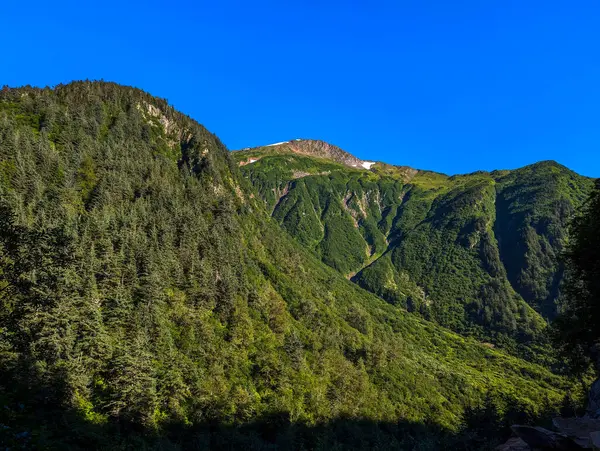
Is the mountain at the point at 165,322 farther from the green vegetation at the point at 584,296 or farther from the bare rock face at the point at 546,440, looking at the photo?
the bare rock face at the point at 546,440

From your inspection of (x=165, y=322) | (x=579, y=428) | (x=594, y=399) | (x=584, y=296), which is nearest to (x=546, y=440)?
(x=579, y=428)

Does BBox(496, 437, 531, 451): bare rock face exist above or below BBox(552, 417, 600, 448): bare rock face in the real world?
below

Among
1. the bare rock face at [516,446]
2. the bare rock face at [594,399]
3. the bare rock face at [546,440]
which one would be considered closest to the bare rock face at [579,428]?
the bare rock face at [546,440]

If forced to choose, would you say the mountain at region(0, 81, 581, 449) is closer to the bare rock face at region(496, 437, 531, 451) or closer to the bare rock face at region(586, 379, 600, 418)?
the bare rock face at region(586, 379, 600, 418)

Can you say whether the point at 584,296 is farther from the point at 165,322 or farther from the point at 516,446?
the point at 165,322

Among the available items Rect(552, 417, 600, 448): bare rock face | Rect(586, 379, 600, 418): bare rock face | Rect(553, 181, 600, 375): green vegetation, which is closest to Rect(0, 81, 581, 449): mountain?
Rect(553, 181, 600, 375): green vegetation

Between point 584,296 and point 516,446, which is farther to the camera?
point 584,296

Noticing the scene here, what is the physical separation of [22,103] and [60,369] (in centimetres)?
12764

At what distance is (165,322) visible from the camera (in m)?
74.9

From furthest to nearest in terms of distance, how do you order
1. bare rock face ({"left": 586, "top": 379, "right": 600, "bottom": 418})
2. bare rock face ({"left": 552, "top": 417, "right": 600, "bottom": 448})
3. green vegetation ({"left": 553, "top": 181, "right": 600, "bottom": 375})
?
green vegetation ({"left": 553, "top": 181, "right": 600, "bottom": 375}) < bare rock face ({"left": 586, "top": 379, "right": 600, "bottom": 418}) < bare rock face ({"left": 552, "top": 417, "right": 600, "bottom": 448})

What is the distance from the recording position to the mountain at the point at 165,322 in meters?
40.0

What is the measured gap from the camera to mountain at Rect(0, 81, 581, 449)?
131ft

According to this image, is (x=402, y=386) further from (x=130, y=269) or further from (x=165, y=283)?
(x=130, y=269)

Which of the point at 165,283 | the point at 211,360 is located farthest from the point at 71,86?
the point at 211,360
